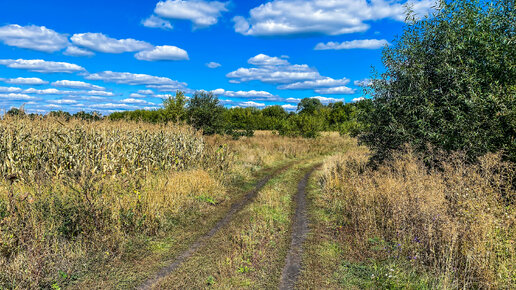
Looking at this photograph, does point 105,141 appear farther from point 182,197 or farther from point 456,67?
point 456,67

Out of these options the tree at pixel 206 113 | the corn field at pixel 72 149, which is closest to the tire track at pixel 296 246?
the corn field at pixel 72 149

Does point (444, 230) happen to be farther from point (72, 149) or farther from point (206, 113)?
point (206, 113)

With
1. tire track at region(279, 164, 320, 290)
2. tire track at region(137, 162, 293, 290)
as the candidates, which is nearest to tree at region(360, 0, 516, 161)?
tire track at region(279, 164, 320, 290)

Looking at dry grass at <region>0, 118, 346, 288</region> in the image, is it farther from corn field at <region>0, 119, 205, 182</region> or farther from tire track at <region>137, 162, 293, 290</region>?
tire track at <region>137, 162, 293, 290</region>

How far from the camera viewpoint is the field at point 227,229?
5.41m

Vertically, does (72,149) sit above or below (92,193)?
above

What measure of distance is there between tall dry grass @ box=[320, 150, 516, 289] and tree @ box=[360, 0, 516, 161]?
4.59ft

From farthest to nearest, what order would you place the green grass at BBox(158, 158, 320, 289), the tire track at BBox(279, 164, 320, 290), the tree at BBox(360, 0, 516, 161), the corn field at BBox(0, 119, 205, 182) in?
the corn field at BBox(0, 119, 205, 182)
the tree at BBox(360, 0, 516, 161)
the tire track at BBox(279, 164, 320, 290)
the green grass at BBox(158, 158, 320, 289)

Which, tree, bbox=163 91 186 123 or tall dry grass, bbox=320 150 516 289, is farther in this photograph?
tree, bbox=163 91 186 123

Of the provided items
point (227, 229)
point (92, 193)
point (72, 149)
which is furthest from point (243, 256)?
point (72, 149)

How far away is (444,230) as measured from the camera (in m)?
5.58

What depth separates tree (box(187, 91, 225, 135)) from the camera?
30016mm

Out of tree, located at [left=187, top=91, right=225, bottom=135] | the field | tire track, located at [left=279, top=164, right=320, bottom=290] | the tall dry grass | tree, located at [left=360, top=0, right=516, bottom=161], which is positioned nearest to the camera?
the tall dry grass

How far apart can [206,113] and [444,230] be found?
2643 centimetres
